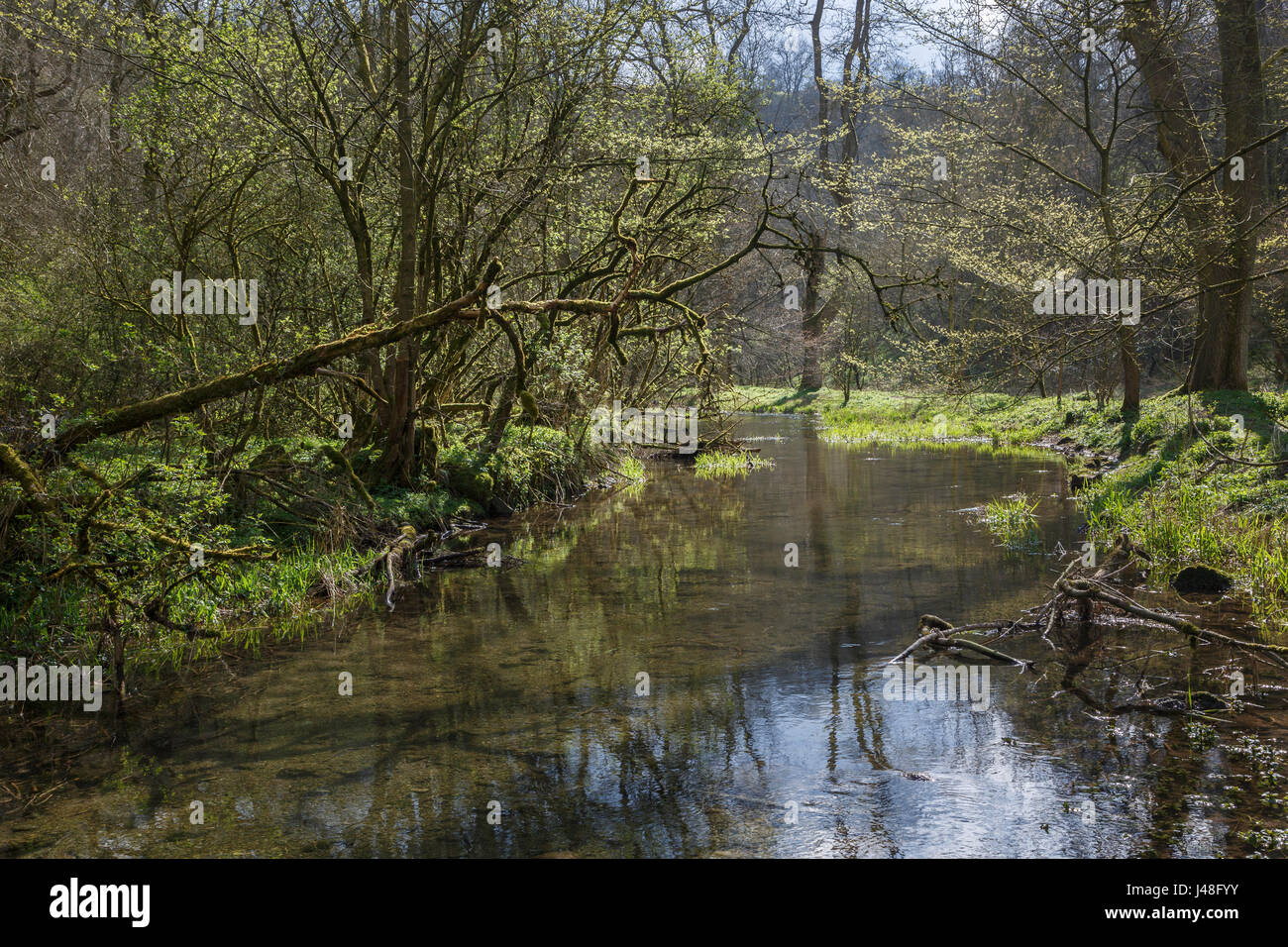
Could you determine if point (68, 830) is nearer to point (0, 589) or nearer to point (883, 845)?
point (0, 589)

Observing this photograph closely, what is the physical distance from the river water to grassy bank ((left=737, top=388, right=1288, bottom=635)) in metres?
1.24

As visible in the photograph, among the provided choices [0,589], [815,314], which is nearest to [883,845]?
[0,589]

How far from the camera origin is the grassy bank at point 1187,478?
905 centimetres

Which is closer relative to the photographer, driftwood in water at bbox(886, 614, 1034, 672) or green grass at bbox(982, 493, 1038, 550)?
driftwood in water at bbox(886, 614, 1034, 672)

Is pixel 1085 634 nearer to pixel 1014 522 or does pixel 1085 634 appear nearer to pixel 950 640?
pixel 950 640

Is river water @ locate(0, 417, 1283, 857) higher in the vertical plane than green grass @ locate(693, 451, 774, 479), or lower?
lower

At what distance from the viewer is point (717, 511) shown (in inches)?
591

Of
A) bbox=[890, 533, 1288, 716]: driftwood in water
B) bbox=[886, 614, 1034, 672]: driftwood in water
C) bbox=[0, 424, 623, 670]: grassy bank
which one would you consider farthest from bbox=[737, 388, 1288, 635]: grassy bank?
bbox=[0, 424, 623, 670]: grassy bank

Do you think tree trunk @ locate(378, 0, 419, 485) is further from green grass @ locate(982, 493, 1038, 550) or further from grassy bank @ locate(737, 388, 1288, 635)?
green grass @ locate(982, 493, 1038, 550)

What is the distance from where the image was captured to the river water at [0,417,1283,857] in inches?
186

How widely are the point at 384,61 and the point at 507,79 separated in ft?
4.93

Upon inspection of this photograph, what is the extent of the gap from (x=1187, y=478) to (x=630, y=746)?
30.5 ft

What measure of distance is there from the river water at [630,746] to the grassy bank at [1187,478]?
1.24 meters

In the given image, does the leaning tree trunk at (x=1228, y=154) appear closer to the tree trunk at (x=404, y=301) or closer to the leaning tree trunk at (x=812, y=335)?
the tree trunk at (x=404, y=301)
